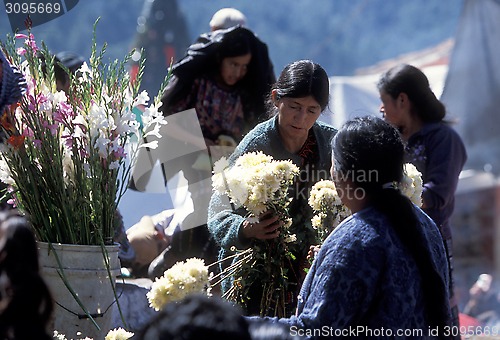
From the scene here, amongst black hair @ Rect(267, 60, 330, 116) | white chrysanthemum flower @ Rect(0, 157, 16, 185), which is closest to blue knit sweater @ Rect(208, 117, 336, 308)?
black hair @ Rect(267, 60, 330, 116)

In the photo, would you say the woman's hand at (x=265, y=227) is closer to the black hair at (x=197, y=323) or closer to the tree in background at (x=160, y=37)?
the black hair at (x=197, y=323)

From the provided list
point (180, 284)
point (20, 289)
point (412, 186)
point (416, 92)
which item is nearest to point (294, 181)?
point (412, 186)

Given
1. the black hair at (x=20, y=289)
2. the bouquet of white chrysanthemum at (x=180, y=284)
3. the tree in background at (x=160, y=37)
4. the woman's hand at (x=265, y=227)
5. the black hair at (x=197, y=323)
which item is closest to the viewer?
the black hair at (x=197, y=323)

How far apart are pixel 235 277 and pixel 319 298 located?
0.91 meters

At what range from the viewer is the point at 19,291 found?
1873mm

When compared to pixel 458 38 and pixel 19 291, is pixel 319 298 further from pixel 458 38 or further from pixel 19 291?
pixel 458 38

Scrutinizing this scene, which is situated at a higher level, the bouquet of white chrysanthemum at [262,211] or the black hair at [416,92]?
the black hair at [416,92]

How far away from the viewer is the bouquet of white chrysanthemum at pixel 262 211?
311 cm

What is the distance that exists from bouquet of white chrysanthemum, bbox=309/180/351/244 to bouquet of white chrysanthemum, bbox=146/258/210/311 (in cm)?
64

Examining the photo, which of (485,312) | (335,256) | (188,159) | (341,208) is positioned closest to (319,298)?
(335,256)

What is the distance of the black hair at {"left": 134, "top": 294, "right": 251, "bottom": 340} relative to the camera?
1.60 m

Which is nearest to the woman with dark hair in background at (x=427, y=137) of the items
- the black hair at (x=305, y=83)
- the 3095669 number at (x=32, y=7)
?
the black hair at (x=305, y=83)

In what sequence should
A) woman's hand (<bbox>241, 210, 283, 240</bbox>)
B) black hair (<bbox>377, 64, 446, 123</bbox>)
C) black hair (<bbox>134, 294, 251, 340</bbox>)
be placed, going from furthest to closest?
black hair (<bbox>377, 64, 446, 123</bbox>)
woman's hand (<bbox>241, 210, 283, 240</bbox>)
black hair (<bbox>134, 294, 251, 340</bbox>)

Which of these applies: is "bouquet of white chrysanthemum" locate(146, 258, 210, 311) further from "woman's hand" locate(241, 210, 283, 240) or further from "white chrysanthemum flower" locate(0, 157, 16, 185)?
"white chrysanthemum flower" locate(0, 157, 16, 185)
